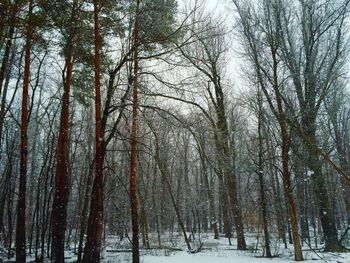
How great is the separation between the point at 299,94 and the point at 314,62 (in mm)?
1864

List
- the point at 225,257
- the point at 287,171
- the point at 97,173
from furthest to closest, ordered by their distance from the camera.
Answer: the point at 225,257 → the point at 287,171 → the point at 97,173

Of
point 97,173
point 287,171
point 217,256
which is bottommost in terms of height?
point 217,256

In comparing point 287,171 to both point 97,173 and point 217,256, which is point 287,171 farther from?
point 97,173

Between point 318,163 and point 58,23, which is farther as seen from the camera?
point 318,163

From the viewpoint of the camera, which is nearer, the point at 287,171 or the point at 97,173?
the point at 97,173

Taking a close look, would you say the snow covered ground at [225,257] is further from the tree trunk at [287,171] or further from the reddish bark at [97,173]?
the reddish bark at [97,173]

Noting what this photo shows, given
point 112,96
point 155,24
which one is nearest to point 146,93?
point 112,96

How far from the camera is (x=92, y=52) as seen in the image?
11.3 meters

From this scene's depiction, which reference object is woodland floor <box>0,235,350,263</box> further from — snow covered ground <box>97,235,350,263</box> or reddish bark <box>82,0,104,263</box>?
reddish bark <box>82,0,104,263</box>

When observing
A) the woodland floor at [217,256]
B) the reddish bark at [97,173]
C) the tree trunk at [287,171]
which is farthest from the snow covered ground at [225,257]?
the reddish bark at [97,173]

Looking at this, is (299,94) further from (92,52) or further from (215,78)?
(92,52)

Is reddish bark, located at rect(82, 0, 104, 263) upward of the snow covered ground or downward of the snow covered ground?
upward

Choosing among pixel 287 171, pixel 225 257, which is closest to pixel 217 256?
pixel 225 257

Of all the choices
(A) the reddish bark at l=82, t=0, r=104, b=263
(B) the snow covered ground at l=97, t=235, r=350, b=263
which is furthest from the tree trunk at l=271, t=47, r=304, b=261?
(A) the reddish bark at l=82, t=0, r=104, b=263
